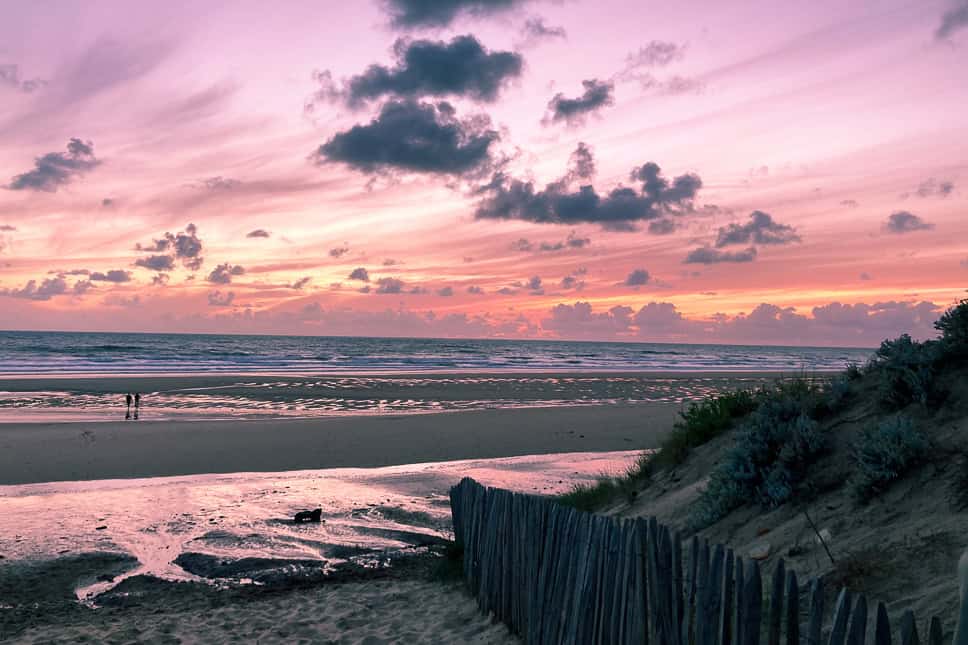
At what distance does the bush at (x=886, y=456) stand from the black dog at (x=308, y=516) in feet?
22.9

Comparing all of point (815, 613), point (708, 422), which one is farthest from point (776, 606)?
point (708, 422)

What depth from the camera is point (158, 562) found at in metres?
8.29

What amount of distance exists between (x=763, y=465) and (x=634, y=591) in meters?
3.13

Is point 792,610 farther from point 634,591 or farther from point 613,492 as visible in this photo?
point 613,492

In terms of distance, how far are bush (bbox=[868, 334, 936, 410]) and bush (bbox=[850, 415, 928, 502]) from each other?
0.76 metres

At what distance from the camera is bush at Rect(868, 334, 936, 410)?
632 centimetres

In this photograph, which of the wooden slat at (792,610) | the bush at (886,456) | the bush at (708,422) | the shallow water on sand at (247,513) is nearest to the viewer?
the wooden slat at (792,610)

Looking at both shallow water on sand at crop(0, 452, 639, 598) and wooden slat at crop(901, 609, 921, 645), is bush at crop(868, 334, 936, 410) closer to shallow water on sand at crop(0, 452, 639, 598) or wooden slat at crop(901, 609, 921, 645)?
wooden slat at crop(901, 609, 921, 645)

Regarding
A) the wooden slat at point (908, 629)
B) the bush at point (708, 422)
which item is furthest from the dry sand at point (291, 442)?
the wooden slat at point (908, 629)

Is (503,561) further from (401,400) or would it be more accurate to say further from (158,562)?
(401,400)

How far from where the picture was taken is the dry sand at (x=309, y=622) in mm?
6207

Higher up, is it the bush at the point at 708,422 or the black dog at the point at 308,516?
the bush at the point at 708,422

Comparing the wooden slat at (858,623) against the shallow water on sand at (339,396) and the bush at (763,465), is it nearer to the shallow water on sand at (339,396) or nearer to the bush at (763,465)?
the bush at (763,465)

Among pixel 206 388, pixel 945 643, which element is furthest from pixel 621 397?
pixel 945 643
